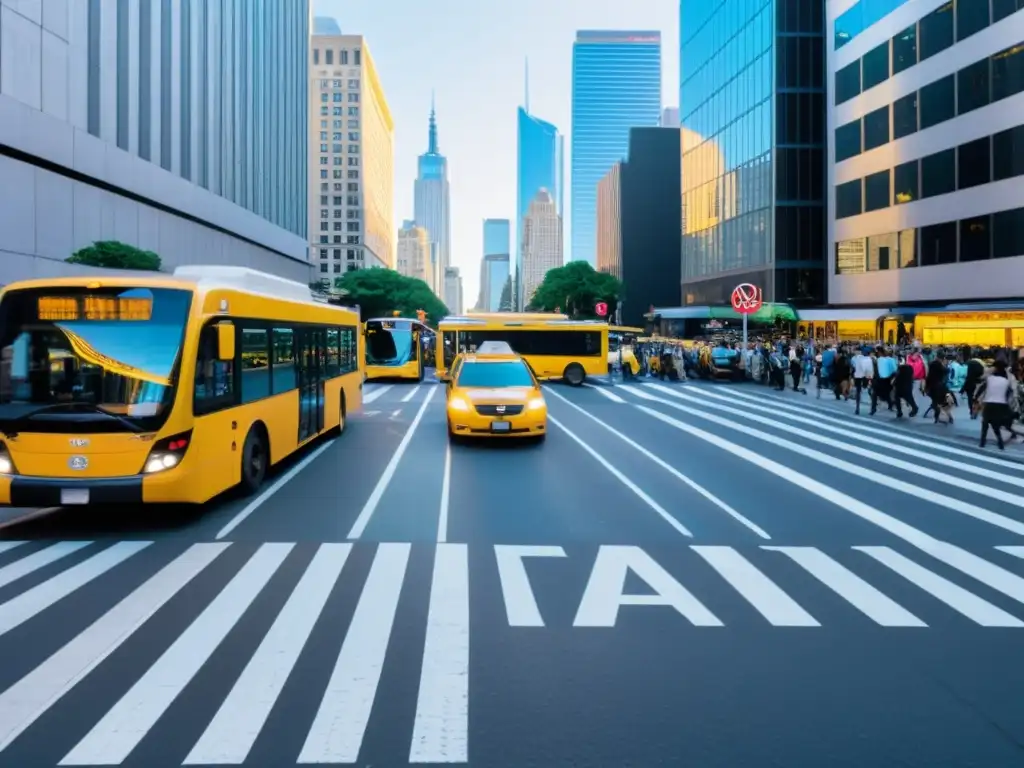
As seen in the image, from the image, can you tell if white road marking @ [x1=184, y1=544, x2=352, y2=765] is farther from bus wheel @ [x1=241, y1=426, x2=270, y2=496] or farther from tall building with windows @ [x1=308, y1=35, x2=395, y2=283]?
tall building with windows @ [x1=308, y1=35, x2=395, y2=283]

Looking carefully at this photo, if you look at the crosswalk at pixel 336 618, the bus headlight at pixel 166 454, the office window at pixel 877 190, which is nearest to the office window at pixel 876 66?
the office window at pixel 877 190

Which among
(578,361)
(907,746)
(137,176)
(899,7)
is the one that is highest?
(899,7)

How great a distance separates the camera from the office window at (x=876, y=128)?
5450 centimetres

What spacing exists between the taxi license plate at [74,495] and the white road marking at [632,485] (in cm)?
619

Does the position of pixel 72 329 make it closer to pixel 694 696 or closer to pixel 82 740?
pixel 82 740

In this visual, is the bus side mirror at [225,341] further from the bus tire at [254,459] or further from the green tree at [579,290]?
the green tree at [579,290]

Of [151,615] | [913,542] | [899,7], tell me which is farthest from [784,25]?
[151,615]

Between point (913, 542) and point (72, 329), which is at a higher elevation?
point (72, 329)

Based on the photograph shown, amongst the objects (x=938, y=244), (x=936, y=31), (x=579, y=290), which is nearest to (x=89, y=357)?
(x=938, y=244)

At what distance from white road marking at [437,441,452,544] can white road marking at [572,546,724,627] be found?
1818 mm

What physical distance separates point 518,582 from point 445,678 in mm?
2310

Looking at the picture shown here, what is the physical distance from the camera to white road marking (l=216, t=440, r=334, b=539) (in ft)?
33.1

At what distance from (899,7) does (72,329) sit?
5459 centimetres

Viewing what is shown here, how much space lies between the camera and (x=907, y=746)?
183 inches
